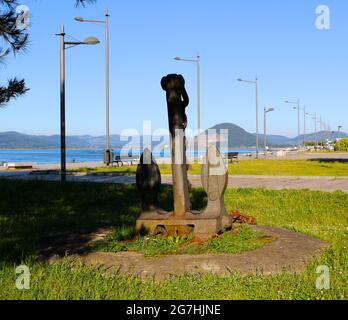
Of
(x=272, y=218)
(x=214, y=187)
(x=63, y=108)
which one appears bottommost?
(x=272, y=218)

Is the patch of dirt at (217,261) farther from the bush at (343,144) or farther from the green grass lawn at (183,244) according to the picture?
the bush at (343,144)

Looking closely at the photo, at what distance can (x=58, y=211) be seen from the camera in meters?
11.6

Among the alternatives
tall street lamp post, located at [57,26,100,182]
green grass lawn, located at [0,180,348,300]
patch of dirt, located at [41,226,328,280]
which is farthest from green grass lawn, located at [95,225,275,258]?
tall street lamp post, located at [57,26,100,182]

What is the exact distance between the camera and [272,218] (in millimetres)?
10297

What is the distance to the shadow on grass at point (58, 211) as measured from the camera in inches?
296

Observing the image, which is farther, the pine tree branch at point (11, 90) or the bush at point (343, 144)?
the bush at point (343, 144)

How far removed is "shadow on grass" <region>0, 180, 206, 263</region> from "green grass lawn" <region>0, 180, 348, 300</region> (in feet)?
0.05

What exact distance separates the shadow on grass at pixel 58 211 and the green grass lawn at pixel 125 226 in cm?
1

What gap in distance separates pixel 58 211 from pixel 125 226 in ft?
11.4

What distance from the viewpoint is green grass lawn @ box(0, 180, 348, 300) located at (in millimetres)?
4777

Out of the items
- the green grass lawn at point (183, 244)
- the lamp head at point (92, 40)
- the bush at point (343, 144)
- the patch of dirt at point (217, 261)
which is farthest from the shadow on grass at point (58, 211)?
the bush at point (343, 144)

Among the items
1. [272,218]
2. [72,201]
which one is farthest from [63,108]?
[272,218]
